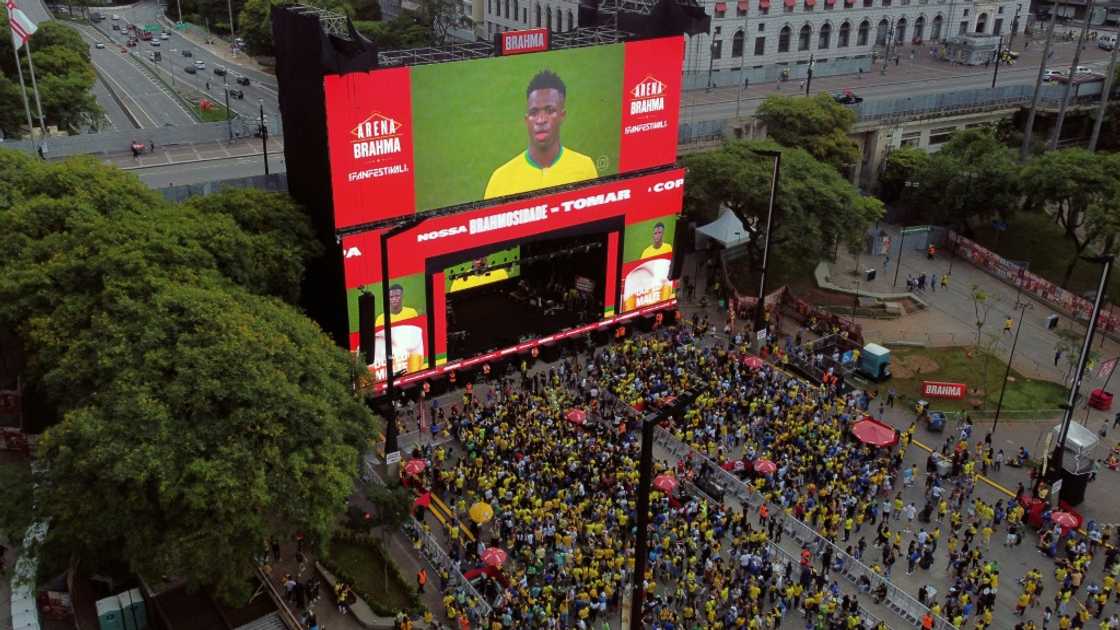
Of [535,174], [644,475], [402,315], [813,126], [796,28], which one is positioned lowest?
[402,315]

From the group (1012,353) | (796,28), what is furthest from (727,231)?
(796,28)

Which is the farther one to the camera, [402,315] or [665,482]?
[402,315]

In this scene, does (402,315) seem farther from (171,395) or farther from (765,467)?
(765,467)

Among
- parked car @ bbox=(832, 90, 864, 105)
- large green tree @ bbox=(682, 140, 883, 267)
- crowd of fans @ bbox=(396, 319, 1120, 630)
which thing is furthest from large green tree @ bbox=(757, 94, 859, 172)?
crowd of fans @ bbox=(396, 319, 1120, 630)

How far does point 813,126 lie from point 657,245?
72.8 ft

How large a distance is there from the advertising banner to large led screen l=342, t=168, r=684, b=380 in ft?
45.2

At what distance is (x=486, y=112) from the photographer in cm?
4034

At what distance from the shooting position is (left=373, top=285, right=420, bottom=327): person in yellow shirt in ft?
131

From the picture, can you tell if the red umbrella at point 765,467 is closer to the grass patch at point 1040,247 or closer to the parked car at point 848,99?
the grass patch at point 1040,247

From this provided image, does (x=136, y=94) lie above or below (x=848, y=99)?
below

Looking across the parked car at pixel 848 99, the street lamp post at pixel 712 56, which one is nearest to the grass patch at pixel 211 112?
the street lamp post at pixel 712 56

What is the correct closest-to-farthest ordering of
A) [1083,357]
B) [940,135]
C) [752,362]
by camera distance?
[1083,357] → [752,362] → [940,135]

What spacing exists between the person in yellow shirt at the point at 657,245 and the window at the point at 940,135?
3834 cm

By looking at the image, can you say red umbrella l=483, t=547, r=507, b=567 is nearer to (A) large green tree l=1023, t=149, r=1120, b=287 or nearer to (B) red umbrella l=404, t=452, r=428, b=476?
(B) red umbrella l=404, t=452, r=428, b=476
